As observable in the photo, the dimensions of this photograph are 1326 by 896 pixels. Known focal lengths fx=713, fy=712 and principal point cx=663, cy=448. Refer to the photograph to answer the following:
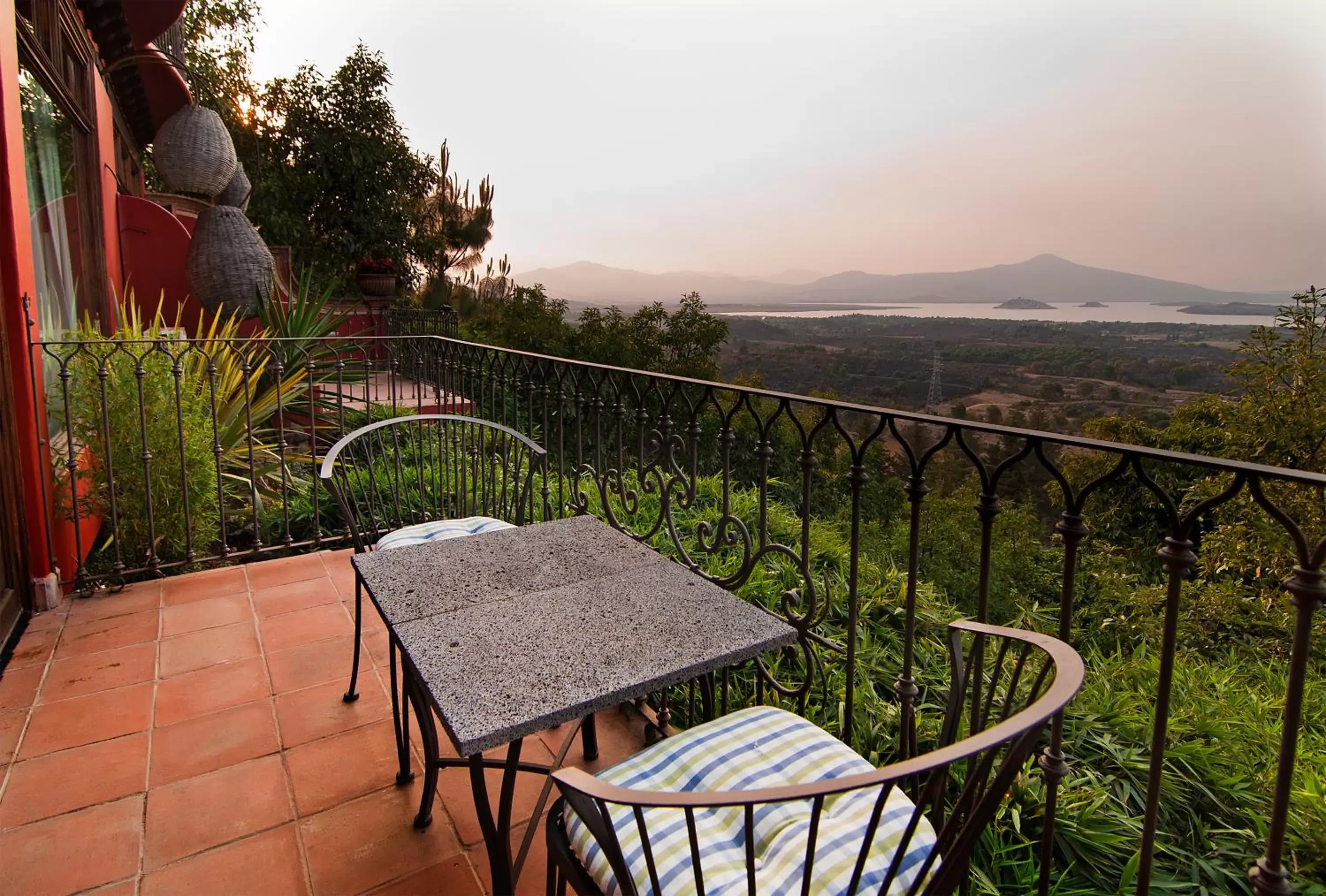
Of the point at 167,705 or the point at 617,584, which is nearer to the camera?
the point at 617,584

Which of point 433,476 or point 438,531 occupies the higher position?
point 438,531

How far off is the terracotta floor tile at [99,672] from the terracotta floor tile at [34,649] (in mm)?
80

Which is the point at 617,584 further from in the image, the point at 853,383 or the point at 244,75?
the point at 244,75

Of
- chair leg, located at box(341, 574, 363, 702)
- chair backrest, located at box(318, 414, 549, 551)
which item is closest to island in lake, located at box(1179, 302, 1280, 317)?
chair backrest, located at box(318, 414, 549, 551)

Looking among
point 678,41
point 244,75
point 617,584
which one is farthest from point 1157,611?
point 244,75

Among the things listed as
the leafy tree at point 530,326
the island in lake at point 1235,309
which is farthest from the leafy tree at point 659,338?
the island in lake at point 1235,309

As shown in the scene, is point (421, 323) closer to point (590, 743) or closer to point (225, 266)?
point (225, 266)

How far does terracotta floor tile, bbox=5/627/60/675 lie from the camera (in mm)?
2359

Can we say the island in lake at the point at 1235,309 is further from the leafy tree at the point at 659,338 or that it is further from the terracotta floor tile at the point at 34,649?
the terracotta floor tile at the point at 34,649

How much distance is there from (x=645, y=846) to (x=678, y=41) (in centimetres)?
1847

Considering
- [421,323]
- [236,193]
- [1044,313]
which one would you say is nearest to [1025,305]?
[1044,313]

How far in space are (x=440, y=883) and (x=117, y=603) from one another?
7.25 feet

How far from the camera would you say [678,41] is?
1641cm

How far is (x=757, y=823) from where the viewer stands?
3.38ft
